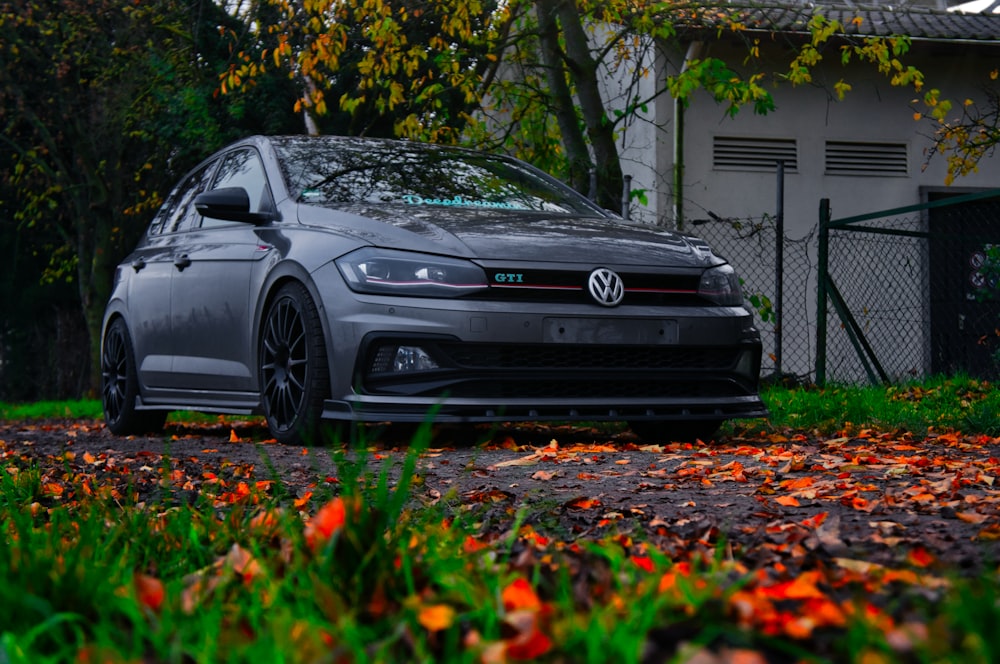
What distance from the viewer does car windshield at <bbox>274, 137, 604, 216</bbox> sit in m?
6.40

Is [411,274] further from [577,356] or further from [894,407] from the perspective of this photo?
[894,407]

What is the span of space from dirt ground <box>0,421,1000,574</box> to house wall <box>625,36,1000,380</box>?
655 cm

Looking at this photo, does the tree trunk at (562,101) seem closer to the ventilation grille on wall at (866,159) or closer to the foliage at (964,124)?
the foliage at (964,124)

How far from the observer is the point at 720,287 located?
6.09 m

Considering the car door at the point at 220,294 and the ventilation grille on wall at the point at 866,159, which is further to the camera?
the ventilation grille on wall at the point at 866,159

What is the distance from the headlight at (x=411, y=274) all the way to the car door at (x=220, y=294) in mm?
862

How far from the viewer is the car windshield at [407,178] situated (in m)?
6.40

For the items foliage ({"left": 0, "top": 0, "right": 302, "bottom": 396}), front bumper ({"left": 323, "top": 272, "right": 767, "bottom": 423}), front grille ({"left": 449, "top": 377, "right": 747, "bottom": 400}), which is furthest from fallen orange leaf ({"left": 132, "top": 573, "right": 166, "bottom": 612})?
foliage ({"left": 0, "top": 0, "right": 302, "bottom": 396})

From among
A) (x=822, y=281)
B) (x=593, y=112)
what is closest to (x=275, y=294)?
(x=822, y=281)

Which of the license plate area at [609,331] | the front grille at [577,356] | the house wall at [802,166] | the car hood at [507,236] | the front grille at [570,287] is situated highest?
the house wall at [802,166]

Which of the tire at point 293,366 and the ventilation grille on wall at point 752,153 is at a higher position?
the ventilation grille on wall at point 752,153

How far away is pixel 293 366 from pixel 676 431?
6.22 ft

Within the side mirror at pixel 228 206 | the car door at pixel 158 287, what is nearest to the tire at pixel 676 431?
the side mirror at pixel 228 206

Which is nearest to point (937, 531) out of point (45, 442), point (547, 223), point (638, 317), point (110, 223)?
point (638, 317)
